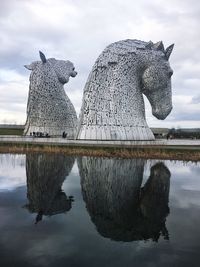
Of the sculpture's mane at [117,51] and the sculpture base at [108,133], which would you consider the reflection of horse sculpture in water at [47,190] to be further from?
the sculpture's mane at [117,51]

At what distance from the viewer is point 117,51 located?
32125 mm

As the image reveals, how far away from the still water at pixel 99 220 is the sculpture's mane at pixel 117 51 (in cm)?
1948

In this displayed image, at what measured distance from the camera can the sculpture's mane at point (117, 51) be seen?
31.8 m

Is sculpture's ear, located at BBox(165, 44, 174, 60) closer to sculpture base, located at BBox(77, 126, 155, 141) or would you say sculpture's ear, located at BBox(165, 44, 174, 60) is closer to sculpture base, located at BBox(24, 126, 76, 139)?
sculpture base, located at BBox(77, 126, 155, 141)

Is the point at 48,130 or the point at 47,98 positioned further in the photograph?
the point at 48,130

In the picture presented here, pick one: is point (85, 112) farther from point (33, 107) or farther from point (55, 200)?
point (55, 200)

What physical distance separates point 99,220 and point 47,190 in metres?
3.20

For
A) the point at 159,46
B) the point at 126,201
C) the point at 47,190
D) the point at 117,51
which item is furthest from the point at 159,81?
the point at 126,201

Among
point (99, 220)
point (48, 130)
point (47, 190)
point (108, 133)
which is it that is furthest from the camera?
point (48, 130)

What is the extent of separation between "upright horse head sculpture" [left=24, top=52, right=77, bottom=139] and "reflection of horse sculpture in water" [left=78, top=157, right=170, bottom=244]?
28.6m

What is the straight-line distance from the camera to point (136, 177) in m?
12.7

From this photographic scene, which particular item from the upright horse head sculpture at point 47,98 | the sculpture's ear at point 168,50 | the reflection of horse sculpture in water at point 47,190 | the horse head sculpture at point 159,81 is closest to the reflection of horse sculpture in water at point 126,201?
the reflection of horse sculpture in water at point 47,190

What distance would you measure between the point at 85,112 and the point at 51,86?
40.8 ft

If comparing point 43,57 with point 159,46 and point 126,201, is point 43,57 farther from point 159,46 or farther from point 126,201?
point 126,201
